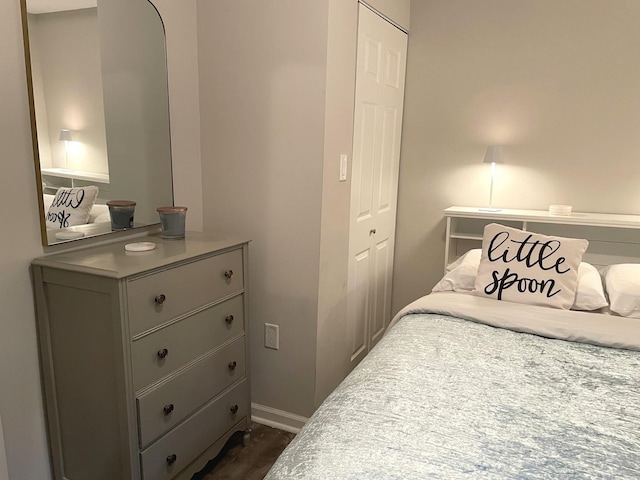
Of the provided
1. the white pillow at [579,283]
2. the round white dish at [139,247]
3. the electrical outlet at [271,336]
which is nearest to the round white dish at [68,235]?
the round white dish at [139,247]

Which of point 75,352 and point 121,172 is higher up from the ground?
point 121,172

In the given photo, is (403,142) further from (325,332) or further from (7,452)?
(7,452)

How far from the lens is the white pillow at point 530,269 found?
201cm

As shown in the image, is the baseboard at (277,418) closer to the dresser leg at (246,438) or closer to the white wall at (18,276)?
the dresser leg at (246,438)

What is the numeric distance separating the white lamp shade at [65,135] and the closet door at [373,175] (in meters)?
1.28

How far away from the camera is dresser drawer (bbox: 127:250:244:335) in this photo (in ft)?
5.08

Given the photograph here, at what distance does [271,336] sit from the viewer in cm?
235

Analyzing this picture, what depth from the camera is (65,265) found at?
1.56 meters

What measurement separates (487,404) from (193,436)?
1160mm

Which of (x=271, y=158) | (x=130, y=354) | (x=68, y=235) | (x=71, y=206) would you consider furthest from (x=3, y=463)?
(x=271, y=158)

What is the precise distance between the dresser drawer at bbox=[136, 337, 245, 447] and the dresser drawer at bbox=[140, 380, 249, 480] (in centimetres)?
4

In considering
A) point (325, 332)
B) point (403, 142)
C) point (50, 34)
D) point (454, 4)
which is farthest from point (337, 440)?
point (454, 4)

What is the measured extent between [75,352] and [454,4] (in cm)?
278

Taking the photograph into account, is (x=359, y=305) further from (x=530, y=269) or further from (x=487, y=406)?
(x=487, y=406)
